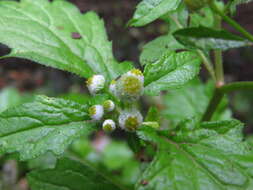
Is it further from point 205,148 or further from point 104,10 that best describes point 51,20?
point 104,10

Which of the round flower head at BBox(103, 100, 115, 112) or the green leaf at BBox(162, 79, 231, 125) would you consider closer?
the round flower head at BBox(103, 100, 115, 112)

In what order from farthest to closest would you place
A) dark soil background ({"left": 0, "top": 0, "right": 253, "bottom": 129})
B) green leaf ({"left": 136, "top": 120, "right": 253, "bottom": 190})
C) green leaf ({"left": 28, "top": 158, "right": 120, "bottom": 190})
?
dark soil background ({"left": 0, "top": 0, "right": 253, "bottom": 129})
green leaf ({"left": 28, "top": 158, "right": 120, "bottom": 190})
green leaf ({"left": 136, "top": 120, "right": 253, "bottom": 190})

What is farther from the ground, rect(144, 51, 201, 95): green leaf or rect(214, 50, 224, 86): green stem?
rect(144, 51, 201, 95): green leaf

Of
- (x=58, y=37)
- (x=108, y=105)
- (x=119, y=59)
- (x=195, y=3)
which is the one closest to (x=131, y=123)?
(x=108, y=105)

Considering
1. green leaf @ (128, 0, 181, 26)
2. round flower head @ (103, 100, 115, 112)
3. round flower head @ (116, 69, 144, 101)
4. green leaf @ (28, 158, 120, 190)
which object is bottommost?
green leaf @ (28, 158, 120, 190)

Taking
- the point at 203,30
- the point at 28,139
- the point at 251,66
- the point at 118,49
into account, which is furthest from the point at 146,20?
the point at 251,66

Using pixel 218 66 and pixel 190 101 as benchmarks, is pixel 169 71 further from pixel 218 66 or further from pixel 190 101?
pixel 190 101

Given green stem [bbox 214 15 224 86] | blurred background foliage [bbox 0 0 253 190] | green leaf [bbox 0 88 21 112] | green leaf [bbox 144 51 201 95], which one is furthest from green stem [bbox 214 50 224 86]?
green leaf [bbox 0 88 21 112]

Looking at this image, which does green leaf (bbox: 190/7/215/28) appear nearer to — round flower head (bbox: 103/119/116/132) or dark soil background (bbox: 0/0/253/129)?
round flower head (bbox: 103/119/116/132)
